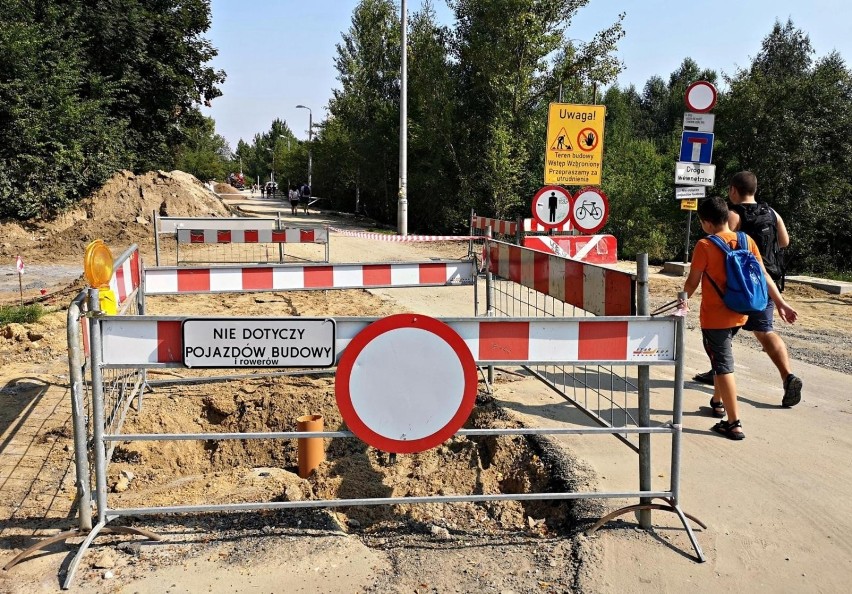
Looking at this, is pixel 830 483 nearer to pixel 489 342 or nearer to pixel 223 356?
pixel 489 342

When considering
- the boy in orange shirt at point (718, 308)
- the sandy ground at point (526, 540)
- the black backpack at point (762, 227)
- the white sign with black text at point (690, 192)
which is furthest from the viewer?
the white sign with black text at point (690, 192)

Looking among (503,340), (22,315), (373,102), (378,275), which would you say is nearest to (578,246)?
(378,275)

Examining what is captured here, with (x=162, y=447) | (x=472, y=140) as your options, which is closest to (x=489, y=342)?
(x=162, y=447)

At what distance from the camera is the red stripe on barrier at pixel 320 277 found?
244 inches

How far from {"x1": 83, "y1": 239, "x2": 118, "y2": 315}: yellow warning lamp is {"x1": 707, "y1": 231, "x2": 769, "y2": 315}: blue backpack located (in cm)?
411

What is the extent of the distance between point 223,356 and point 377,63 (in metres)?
37.8

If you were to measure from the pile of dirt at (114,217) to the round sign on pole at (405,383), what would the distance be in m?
16.2

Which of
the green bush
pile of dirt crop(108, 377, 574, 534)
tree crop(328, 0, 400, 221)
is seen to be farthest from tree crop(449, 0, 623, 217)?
pile of dirt crop(108, 377, 574, 534)

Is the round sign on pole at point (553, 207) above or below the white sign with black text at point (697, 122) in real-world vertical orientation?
below

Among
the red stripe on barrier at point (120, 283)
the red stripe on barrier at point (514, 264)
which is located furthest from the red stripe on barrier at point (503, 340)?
the red stripe on barrier at point (120, 283)

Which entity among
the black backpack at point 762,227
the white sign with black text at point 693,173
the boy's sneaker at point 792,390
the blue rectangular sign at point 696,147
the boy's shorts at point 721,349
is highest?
the blue rectangular sign at point 696,147

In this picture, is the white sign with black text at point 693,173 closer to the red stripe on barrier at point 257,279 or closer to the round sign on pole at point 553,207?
the round sign on pole at point 553,207

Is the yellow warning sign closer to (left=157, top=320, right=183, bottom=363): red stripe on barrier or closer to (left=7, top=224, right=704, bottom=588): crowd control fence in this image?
(left=7, top=224, right=704, bottom=588): crowd control fence

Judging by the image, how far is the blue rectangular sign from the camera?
398 inches
